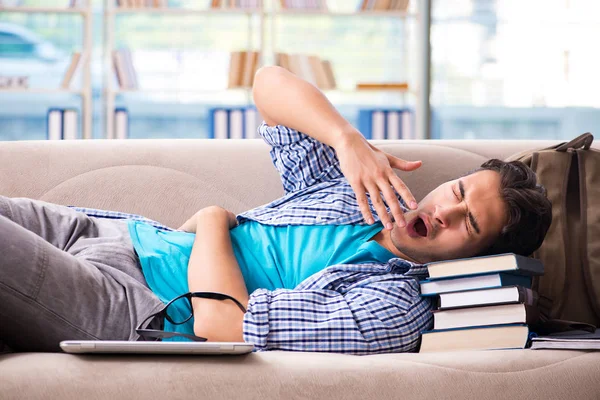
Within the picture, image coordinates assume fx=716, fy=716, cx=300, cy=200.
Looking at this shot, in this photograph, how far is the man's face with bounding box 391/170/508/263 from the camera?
146 cm

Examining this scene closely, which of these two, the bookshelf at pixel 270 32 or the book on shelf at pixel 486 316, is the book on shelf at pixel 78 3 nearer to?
the bookshelf at pixel 270 32

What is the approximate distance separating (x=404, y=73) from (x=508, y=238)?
3.03 metres

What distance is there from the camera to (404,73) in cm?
436

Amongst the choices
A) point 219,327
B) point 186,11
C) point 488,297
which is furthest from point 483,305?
point 186,11

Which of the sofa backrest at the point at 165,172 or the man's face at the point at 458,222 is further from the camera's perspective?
the sofa backrest at the point at 165,172

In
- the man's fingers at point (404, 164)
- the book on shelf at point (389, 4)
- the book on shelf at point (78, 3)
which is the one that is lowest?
the man's fingers at point (404, 164)

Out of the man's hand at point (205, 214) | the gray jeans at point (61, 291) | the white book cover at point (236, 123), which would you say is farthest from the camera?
the white book cover at point (236, 123)

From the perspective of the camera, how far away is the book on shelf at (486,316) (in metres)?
1.24

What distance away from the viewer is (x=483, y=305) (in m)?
1.27

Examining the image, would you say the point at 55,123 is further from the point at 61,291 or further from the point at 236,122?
the point at 61,291

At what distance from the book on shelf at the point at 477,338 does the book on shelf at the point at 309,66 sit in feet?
9.81

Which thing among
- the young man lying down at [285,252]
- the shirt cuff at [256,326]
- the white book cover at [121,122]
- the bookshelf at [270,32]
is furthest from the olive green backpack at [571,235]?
the white book cover at [121,122]

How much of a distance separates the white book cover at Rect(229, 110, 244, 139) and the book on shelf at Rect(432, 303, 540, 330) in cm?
291

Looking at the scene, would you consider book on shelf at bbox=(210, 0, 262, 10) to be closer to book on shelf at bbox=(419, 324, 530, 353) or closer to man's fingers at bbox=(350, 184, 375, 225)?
man's fingers at bbox=(350, 184, 375, 225)
